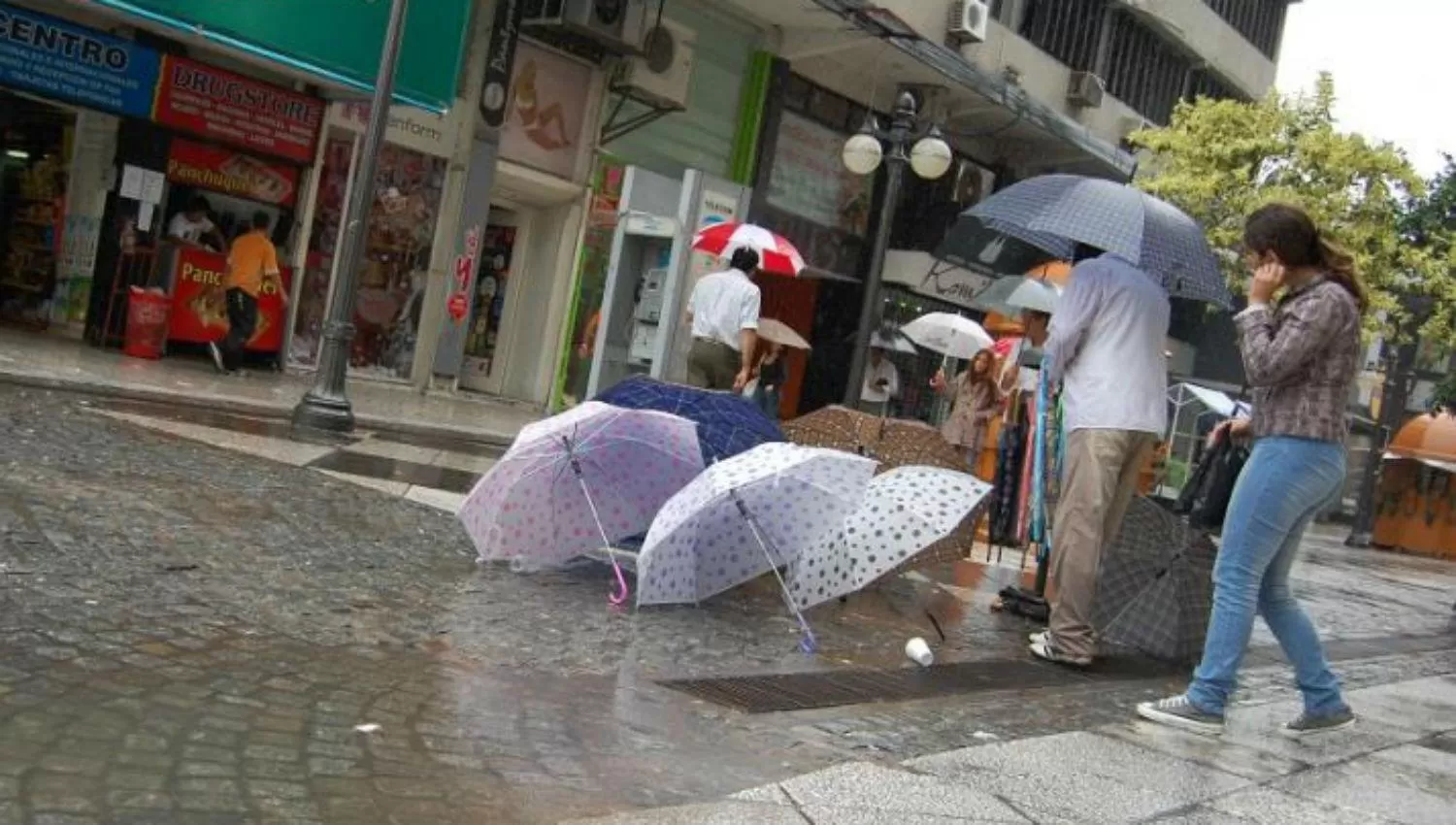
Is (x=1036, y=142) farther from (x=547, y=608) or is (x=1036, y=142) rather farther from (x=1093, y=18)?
(x=547, y=608)

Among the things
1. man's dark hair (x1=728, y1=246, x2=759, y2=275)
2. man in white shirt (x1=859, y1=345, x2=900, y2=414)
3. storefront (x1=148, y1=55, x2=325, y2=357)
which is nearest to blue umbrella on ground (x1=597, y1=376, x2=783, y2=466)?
man's dark hair (x1=728, y1=246, x2=759, y2=275)

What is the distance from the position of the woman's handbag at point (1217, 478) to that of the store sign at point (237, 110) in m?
Answer: 10.5

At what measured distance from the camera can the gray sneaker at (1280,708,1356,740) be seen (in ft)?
16.1

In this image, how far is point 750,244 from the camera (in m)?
12.9

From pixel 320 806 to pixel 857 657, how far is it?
302 centimetres

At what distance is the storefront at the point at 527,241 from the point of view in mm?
16641

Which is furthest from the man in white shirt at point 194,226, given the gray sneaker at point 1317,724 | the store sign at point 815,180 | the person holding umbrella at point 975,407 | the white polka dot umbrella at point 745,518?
the gray sneaker at point 1317,724

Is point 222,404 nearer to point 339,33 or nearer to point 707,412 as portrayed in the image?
point 339,33

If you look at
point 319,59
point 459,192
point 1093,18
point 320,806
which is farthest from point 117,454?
point 1093,18

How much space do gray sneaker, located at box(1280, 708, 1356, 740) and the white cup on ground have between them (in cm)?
138

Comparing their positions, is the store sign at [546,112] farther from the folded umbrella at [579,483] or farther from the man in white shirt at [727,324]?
the folded umbrella at [579,483]

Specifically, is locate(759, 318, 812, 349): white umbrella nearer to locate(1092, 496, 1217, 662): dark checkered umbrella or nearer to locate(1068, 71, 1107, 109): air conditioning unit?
locate(1092, 496, 1217, 662): dark checkered umbrella

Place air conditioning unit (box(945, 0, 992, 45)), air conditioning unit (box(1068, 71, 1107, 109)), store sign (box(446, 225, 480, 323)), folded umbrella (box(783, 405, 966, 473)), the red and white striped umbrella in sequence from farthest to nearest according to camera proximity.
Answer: air conditioning unit (box(1068, 71, 1107, 109))
air conditioning unit (box(945, 0, 992, 45))
store sign (box(446, 225, 480, 323))
the red and white striped umbrella
folded umbrella (box(783, 405, 966, 473))

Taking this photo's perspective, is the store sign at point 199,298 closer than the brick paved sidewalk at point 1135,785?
No
